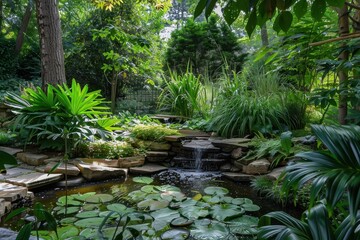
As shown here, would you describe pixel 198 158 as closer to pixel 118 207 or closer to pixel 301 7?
pixel 118 207

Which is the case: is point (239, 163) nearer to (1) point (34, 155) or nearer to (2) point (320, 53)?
(2) point (320, 53)

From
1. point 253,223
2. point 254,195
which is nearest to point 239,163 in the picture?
point 254,195

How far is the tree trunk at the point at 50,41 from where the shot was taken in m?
4.40

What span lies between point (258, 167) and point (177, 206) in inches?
52.1

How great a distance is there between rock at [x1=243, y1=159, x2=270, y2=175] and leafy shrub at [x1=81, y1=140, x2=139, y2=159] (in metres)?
1.59

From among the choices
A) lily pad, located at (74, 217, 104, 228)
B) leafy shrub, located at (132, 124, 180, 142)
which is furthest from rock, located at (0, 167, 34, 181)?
leafy shrub, located at (132, 124, 180, 142)

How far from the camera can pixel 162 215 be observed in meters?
2.47

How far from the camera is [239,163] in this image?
3.98 m

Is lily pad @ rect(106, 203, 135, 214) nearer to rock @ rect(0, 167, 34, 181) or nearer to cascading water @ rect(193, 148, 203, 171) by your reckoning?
rock @ rect(0, 167, 34, 181)

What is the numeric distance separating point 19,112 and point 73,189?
144 cm

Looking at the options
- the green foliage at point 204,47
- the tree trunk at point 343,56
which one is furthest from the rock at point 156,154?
the green foliage at point 204,47

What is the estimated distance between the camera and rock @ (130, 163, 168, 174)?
13.1ft

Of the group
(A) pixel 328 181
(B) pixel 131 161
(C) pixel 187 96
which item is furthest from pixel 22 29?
(A) pixel 328 181

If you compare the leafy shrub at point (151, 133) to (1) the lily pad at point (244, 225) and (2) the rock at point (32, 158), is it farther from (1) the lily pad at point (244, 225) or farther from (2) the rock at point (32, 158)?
(1) the lily pad at point (244, 225)
